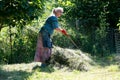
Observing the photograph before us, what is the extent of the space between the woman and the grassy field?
0.30m

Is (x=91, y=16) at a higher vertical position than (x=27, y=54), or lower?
higher

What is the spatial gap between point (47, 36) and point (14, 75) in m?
1.60

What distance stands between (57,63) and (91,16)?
523cm

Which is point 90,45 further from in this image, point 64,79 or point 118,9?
point 64,79

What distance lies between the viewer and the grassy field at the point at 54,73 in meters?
8.16

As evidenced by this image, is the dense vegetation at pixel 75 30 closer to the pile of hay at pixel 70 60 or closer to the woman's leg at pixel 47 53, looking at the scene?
the woman's leg at pixel 47 53

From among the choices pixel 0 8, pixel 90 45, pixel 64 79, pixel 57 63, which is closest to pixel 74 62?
pixel 57 63

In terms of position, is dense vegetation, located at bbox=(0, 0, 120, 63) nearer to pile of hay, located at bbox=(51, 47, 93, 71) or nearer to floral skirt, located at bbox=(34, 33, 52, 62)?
floral skirt, located at bbox=(34, 33, 52, 62)

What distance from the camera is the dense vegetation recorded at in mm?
12133

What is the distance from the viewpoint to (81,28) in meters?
14.6

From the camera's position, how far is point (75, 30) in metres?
14.0

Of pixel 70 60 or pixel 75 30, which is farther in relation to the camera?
pixel 75 30

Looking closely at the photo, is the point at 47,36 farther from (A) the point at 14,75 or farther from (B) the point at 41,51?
(A) the point at 14,75

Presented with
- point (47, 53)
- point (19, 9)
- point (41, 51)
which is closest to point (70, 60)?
point (47, 53)
